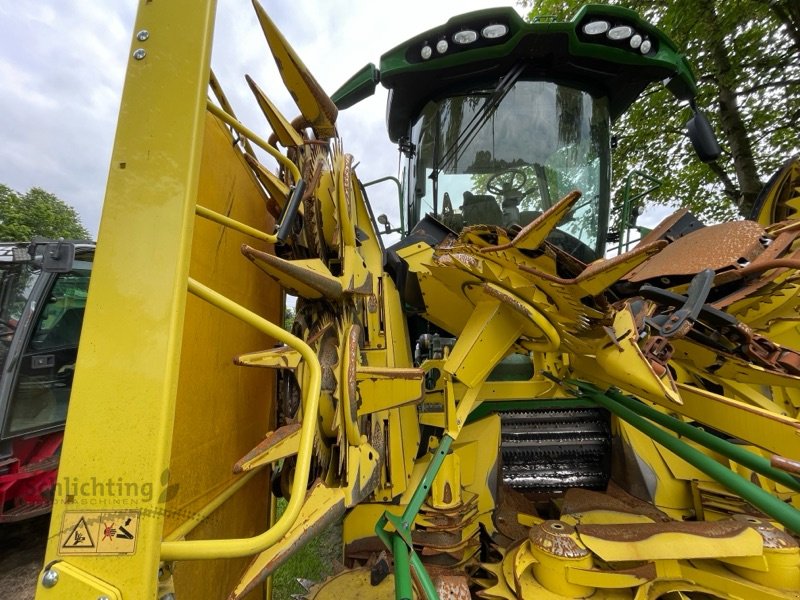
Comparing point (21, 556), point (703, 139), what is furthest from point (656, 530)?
point (21, 556)

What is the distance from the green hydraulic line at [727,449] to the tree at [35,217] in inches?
1341

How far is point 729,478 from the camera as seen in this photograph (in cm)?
140

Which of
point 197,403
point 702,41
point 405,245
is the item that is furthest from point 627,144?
point 197,403

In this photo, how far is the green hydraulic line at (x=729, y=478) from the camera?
1.23 meters

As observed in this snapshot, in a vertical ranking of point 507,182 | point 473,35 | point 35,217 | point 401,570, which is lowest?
point 401,570

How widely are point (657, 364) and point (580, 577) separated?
1008 mm

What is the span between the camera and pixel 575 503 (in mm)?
2219

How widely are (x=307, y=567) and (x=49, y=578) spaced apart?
105 inches

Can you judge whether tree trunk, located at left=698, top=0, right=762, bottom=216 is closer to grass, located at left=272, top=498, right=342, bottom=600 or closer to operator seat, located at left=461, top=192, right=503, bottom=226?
operator seat, located at left=461, top=192, right=503, bottom=226

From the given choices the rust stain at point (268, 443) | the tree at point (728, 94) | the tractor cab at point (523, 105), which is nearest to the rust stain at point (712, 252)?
the tractor cab at point (523, 105)

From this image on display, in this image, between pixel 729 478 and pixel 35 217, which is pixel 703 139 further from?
pixel 35 217

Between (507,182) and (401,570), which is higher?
(507,182)

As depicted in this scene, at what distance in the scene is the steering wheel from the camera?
2.86 meters

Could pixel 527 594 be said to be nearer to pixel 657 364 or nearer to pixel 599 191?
pixel 657 364
